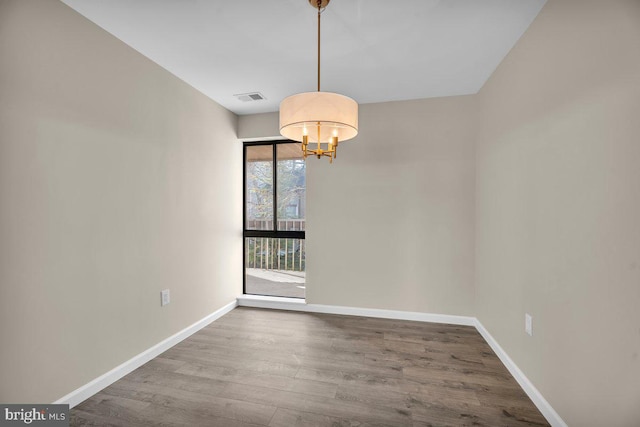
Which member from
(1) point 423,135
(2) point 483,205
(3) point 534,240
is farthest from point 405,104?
(3) point 534,240

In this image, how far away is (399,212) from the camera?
3363 millimetres

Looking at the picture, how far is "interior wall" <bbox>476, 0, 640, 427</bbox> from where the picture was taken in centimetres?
122

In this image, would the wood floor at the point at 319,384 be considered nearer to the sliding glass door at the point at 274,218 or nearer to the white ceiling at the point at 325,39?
the sliding glass door at the point at 274,218

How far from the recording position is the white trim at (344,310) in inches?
129

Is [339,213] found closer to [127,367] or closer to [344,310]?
[344,310]

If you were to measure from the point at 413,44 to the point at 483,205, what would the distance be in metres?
1.68

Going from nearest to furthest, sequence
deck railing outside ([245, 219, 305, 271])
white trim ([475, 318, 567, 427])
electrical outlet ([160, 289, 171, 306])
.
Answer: white trim ([475, 318, 567, 427]), electrical outlet ([160, 289, 171, 306]), deck railing outside ([245, 219, 305, 271])

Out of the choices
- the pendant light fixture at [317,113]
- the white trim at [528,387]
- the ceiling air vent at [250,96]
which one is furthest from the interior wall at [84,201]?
the white trim at [528,387]

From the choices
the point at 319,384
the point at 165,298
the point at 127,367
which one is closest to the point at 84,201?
the point at 165,298

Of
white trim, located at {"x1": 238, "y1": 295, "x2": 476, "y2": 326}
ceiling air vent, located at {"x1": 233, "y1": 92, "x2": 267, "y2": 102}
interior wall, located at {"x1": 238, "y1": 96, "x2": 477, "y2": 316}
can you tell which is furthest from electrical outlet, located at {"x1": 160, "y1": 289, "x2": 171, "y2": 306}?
ceiling air vent, located at {"x1": 233, "y1": 92, "x2": 267, "y2": 102}

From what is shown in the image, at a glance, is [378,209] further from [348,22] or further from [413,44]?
[348,22]

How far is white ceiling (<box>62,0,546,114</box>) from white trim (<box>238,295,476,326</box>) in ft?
8.01

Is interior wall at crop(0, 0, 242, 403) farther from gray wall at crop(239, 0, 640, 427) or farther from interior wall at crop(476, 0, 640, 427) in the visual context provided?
interior wall at crop(476, 0, 640, 427)

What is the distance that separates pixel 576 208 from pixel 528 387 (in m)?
1.26
